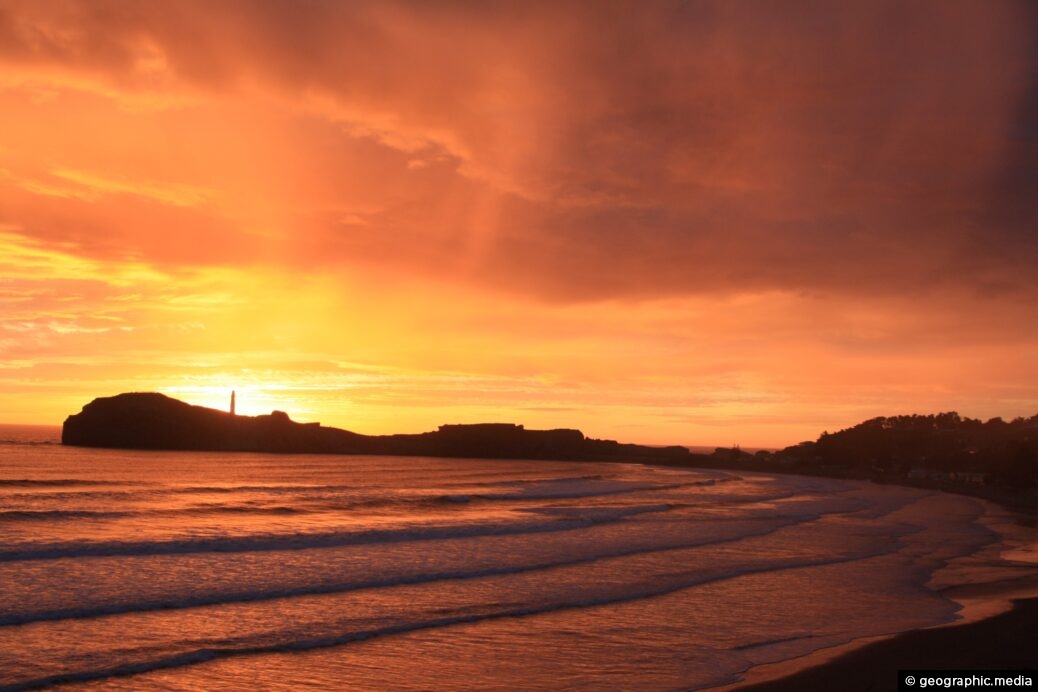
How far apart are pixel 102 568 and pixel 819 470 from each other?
321ft

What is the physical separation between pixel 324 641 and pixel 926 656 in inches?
376

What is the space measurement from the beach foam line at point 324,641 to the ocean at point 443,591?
0.18ft

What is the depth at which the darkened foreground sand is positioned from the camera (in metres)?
11.5

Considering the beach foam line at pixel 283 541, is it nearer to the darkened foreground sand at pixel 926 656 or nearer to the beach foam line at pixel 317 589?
the beach foam line at pixel 317 589

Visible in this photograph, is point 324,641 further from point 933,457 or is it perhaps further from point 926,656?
point 933,457

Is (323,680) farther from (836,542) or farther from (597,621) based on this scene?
(836,542)

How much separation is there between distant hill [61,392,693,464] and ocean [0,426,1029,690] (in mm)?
104078

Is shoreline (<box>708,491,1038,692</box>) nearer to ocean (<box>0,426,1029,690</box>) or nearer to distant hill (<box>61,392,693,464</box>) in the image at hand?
ocean (<box>0,426,1029,690</box>)

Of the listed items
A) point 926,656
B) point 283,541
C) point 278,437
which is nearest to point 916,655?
point 926,656

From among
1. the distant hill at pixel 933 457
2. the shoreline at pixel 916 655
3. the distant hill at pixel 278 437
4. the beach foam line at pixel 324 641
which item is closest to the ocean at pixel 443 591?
the beach foam line at pixel 324 641

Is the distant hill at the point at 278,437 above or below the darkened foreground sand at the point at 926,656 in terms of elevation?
above

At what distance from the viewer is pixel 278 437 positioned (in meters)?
145

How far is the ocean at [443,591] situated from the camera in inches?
485

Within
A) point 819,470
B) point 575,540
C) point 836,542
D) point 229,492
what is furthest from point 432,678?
point 819,470
